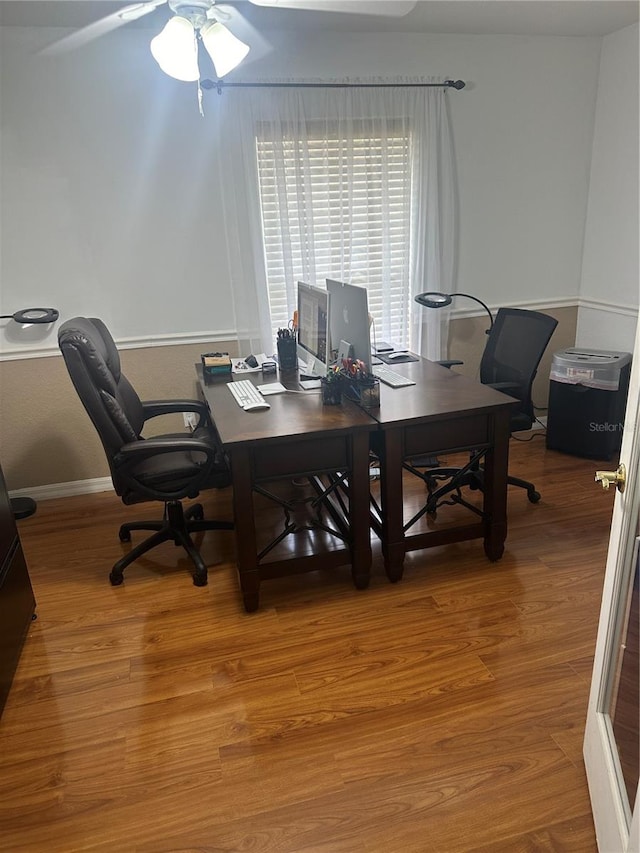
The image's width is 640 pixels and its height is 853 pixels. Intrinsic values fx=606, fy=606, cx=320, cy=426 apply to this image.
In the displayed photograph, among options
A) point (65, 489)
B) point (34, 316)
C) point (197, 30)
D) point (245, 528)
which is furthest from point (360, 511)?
point (34, 316)

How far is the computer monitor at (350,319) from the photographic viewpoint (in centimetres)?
262

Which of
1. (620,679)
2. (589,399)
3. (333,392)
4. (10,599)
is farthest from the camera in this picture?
(589,399)

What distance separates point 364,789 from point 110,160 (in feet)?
10.4

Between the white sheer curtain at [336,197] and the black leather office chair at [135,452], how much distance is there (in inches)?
41.1

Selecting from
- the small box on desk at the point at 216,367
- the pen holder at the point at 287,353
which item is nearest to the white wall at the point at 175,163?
the small box on desk at the point at 216,367

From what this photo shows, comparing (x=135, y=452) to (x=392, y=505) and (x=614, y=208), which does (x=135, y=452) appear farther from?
(x=614, y=208)

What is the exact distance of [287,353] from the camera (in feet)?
10.5

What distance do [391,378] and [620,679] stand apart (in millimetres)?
1696

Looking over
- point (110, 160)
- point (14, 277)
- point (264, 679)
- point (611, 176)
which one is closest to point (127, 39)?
point (110, 160)

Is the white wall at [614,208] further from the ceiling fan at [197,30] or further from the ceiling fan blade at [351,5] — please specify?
the ceiling fan at [197,30]

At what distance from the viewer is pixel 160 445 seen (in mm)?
2484

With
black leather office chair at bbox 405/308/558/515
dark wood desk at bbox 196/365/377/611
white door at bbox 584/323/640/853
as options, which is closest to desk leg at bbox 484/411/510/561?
black leather office chair at bbox 405/308/558/515

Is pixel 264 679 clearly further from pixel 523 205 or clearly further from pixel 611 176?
pixel 611 176

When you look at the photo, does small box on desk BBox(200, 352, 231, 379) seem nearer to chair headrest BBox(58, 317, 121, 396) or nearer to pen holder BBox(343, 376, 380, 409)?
chair headrest BBox(58, 317, 121, 396)
